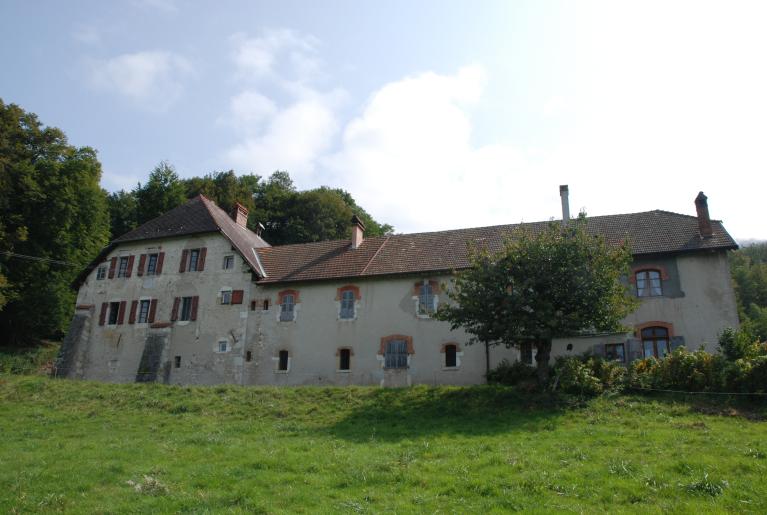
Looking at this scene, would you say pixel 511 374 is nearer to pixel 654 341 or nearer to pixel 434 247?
pixel 654 341

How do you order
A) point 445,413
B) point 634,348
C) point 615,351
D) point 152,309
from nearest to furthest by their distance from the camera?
point 445,413 < point 634,348 < point 615,351 < point 152,309

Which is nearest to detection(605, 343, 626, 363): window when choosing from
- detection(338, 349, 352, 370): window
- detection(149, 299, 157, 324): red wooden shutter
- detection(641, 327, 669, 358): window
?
detection(641, 327, 669, 358): window

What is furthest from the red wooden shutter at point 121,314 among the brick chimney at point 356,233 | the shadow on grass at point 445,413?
the shadow on grass at point 445,413

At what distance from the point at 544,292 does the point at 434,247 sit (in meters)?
9.83

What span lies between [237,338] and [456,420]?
14.0 m

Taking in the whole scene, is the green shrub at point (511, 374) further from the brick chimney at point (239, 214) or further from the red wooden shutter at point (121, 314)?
the brick chimney at point (239, 214)

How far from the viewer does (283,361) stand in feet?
89.2

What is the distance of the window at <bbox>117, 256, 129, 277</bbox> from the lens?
103 feet

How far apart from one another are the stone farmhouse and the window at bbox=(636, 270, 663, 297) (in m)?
0.04

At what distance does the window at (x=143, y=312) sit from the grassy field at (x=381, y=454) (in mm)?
8759

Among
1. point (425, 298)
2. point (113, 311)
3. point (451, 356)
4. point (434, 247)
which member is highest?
point (434, 247)

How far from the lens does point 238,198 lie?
161 ft

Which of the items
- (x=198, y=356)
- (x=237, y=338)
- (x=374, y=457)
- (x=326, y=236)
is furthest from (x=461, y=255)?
(x=326, y=236)

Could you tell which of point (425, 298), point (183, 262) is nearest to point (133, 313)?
point (183, 262)
